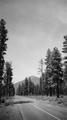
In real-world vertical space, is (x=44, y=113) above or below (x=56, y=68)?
below

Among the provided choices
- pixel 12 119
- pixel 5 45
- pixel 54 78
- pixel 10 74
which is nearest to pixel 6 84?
pixel 10 74

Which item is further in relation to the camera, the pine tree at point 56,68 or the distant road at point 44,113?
the pine tree at point 56,68

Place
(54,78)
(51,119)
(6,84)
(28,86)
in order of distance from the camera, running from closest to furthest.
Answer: (51,119), (54,78), (6,84), (28,86)

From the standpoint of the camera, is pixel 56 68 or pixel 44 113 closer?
pixel 44 113

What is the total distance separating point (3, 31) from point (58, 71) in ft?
62.9

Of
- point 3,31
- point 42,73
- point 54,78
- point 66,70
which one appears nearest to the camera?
point 3,31

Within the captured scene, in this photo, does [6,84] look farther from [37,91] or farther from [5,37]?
[37,91]

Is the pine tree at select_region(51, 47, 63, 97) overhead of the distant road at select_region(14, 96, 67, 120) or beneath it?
overhead

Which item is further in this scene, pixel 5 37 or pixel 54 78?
pixel 54 78

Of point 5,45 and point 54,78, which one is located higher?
point 5,45

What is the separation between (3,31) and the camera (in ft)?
92.5

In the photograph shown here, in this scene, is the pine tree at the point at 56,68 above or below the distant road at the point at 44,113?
above

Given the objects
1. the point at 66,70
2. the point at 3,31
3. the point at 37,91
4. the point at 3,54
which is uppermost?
the point at 3,31

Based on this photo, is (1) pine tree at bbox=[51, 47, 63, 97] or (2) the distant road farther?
(1) pine tree at bbox=[51, 47, 63, 97]
